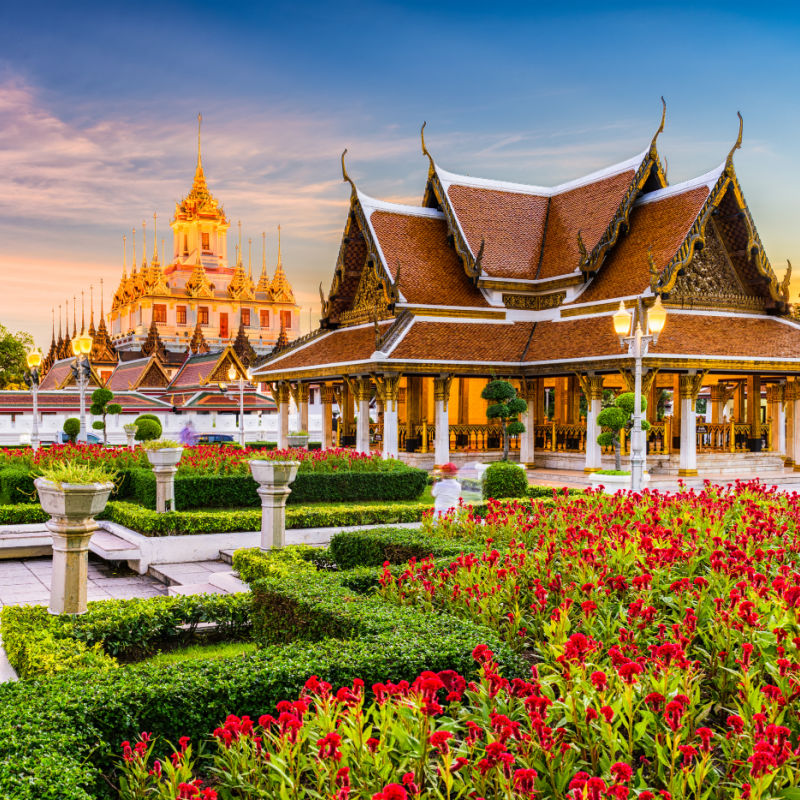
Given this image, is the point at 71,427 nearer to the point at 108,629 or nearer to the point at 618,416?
the point at 618,416

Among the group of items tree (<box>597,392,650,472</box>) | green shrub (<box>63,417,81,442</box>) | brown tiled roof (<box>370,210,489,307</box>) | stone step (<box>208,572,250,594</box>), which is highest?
brown tiled roof (<box>370,210,489,307</box>)

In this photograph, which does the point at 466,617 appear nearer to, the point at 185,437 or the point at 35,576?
Result: the point at 35,576

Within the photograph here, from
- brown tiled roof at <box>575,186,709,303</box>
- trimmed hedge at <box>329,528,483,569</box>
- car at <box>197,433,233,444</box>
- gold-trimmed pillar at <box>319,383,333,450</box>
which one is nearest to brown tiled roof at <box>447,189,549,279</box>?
brown tiled roof at <box>575,186,709,303</box>

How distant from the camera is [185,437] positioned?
32.8 m

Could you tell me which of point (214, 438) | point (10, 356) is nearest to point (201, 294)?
point (10, 356)

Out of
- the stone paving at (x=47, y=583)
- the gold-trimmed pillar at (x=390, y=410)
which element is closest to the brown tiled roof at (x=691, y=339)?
the gold-trimmed pillar at (x=390, y=410)

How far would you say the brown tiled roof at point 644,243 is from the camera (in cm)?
2345

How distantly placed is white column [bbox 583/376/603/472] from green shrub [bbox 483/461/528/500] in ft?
21.0

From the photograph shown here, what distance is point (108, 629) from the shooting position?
22.5ft

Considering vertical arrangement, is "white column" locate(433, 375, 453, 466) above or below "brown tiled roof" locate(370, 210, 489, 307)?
below

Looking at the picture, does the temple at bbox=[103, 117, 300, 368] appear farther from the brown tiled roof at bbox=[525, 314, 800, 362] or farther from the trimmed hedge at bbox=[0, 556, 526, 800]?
the trimmed hedge at bbox=[0, 556, 526, 800]

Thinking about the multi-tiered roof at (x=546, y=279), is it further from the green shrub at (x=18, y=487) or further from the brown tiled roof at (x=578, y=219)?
the green shrub at (x=18, y=487)

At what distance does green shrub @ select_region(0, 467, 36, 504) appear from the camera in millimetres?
15219

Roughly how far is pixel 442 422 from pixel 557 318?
16.8 feet
